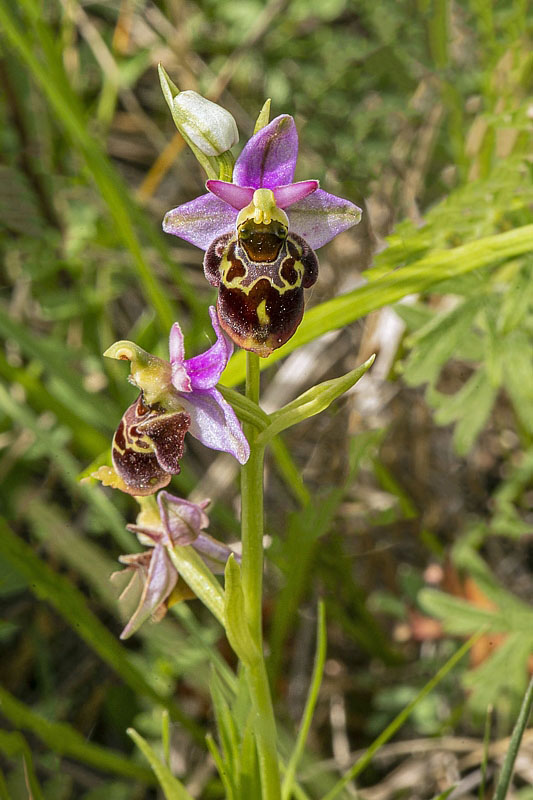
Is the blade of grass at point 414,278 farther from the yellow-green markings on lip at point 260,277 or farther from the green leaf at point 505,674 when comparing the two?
the green leaf at point 505,674

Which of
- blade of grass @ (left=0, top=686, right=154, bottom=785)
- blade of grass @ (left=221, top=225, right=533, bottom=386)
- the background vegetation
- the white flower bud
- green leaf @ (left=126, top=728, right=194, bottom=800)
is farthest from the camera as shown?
the background vegetation

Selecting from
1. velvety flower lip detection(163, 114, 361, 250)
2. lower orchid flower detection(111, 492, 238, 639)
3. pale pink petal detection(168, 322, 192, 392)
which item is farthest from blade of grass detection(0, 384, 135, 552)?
velvety flower lip detection(163, 114, 361, 250)

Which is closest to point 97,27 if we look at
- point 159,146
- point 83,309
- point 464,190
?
point 159,146

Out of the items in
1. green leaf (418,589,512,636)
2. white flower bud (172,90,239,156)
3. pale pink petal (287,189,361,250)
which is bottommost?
green leaf (418,589,512,636)

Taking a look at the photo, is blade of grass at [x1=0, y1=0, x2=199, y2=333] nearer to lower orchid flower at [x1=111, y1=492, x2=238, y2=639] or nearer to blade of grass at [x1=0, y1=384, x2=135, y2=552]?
blade of grass at [x1=0, y1=384, x2=135, y2=552]

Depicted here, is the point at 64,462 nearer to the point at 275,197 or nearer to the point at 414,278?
the point at 414,278

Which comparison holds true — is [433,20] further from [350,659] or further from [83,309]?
[350,659]
